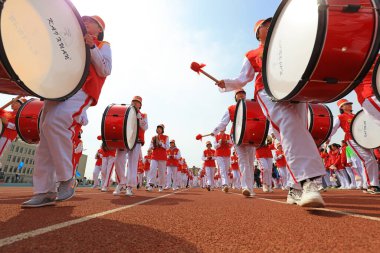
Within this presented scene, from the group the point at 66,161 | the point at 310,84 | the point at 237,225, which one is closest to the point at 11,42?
the point at 66,161

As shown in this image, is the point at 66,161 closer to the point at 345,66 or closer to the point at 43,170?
the point at 43,170

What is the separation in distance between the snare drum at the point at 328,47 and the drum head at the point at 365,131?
430cm

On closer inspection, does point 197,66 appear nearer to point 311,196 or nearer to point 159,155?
point 311,196

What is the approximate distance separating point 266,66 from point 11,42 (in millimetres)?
2389

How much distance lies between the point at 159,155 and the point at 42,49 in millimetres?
7763

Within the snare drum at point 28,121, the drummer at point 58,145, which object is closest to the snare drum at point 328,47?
the drummer at point 58,145

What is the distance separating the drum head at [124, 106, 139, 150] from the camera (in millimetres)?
5453

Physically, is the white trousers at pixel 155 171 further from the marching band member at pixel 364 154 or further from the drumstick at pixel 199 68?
the drumstick at pixel 199 68

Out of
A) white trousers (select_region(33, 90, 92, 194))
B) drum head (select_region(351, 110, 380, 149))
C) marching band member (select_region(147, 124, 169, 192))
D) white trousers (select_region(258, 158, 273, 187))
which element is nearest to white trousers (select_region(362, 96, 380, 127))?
drum head (select_region(351, 110, 380, 149))

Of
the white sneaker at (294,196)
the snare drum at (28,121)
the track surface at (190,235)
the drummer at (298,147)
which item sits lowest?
the track surface at (190,235)

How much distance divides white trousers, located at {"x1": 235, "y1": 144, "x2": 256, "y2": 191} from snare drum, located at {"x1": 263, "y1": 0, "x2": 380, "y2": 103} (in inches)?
132

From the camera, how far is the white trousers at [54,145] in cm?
275

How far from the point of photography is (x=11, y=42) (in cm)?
196

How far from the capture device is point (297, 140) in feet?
8.38
